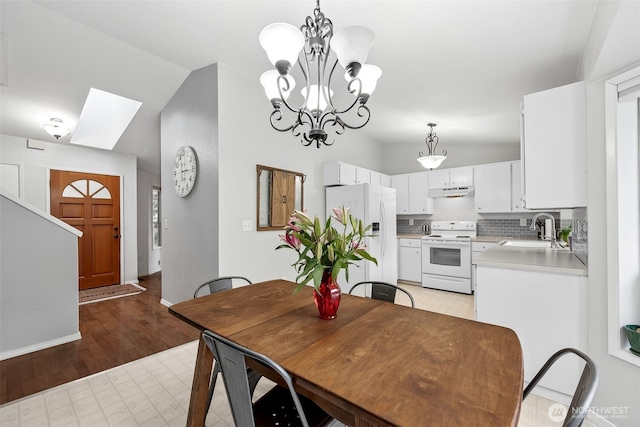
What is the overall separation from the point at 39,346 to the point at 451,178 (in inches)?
223

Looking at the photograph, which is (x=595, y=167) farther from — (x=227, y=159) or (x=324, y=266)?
(x=227, y=159)

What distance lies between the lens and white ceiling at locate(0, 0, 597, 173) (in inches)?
76.9

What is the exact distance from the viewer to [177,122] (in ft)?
11.6

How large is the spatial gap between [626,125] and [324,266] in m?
1.93

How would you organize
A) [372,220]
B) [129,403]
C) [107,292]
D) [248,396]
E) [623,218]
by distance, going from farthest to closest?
[107,292] → [372,220] → [129,403] → [623,218] → [248,396]

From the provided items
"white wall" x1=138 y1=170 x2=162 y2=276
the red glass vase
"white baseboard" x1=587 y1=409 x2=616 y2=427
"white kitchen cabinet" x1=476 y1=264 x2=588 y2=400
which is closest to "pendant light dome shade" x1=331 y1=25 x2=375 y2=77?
the red glass vase

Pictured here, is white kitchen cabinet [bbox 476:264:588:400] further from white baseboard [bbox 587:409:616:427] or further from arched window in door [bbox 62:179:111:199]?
arched window in door [bbox 62:179:111:199]

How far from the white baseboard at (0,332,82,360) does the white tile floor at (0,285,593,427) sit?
909mm

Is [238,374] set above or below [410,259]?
above

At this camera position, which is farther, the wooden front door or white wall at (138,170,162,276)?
white wall at (138,170,162,276)

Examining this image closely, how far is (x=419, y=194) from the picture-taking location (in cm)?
521

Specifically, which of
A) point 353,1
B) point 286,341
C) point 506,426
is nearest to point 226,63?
point 353,1

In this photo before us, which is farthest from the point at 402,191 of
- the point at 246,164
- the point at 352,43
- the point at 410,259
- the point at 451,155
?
the point at 352,43

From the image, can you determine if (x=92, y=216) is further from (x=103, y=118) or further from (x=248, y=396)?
(x=248, y=396)
